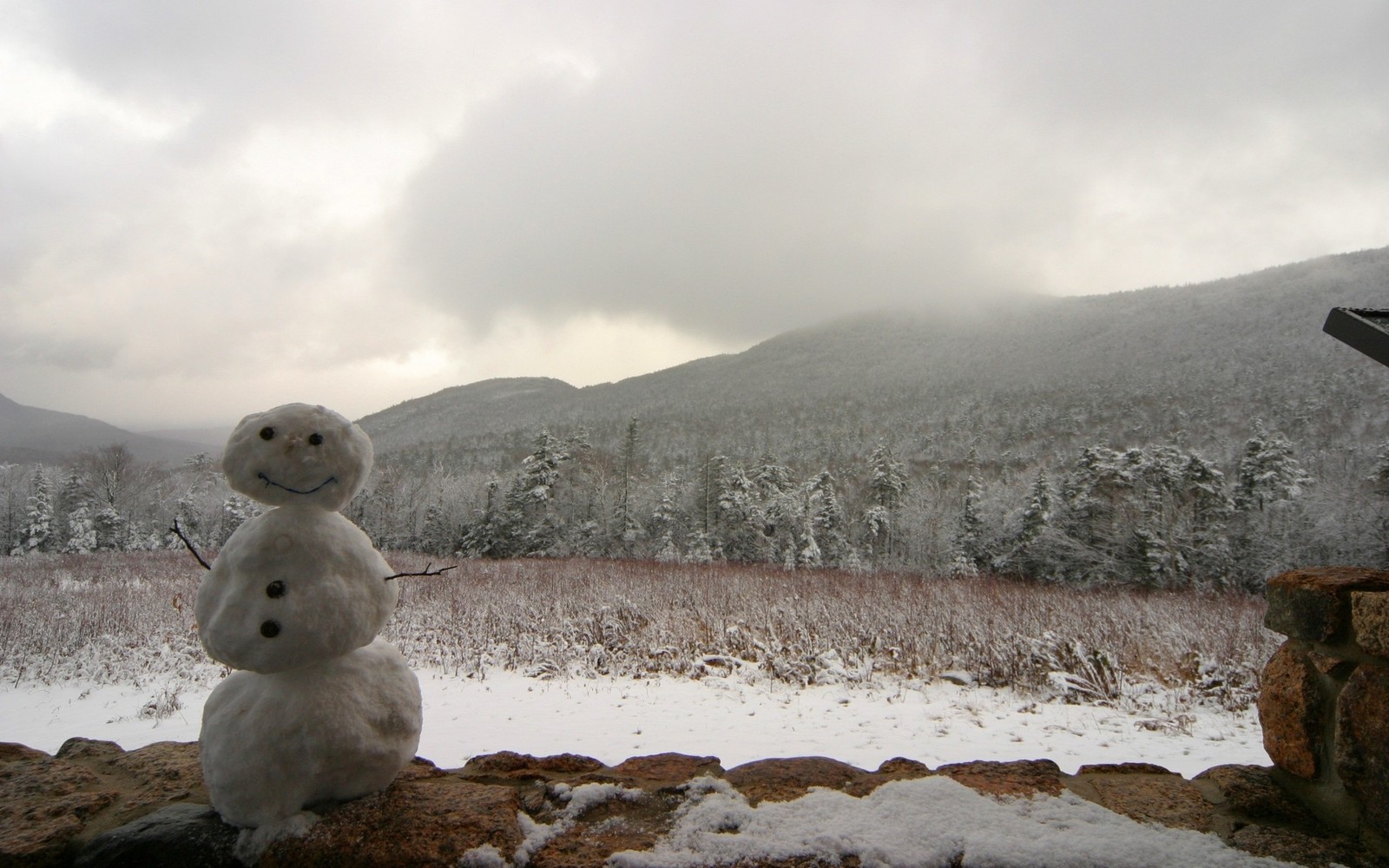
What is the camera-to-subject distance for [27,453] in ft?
279

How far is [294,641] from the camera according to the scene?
171 centimetres

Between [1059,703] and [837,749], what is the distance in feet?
8.91

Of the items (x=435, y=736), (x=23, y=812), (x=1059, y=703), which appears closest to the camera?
(x=23, y=812)

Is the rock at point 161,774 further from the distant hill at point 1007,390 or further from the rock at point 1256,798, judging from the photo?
the distant hill at point 1007,390

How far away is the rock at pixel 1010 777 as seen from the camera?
1986mm

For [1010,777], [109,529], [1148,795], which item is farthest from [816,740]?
[109,529]

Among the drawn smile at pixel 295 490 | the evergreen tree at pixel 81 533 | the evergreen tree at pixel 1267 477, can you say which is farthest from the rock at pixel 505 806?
the evergreen tree at pixel 81 533

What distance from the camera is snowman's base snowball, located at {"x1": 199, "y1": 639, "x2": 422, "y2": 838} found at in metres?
1.69

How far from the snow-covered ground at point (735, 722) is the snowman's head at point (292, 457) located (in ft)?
11.3

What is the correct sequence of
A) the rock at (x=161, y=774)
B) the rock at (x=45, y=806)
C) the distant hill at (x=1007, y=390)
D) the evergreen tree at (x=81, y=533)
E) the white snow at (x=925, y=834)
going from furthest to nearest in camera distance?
1. the distant hill at (x=1007, y=390)
2. the evergreen tree at (x=81, y=533)
3. the rock at (x=161, y=774)
4. the rock at (x=45, y=806)
5. the white snow at (x=925, y=834)

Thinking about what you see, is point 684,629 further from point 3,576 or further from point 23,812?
point 3,576

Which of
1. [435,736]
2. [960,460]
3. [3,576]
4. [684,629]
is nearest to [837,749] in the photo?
[435,736]

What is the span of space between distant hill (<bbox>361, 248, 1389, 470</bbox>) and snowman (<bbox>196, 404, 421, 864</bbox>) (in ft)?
140

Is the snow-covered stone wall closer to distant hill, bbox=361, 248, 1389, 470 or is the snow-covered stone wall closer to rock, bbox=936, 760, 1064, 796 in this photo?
rock, bbox=936, 760, 1064, 796
